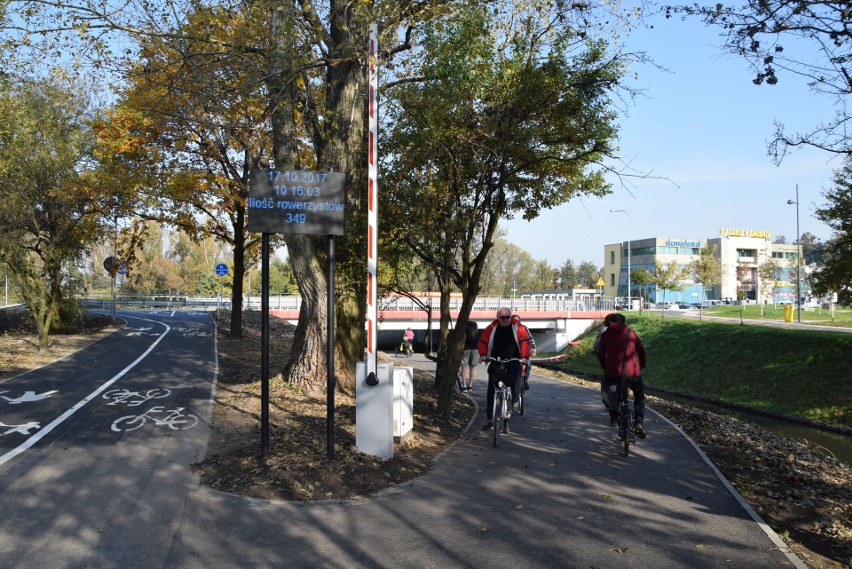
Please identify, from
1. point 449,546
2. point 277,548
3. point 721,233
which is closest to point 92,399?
point 277,548

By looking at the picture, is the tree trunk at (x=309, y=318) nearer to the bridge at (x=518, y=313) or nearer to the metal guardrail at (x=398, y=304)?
the metal guardrail at (x=398, y=304)

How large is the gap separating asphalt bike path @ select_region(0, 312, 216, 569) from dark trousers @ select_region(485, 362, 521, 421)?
4013 mm

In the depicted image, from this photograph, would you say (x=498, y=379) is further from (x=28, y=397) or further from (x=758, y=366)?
(x=758, y=366)

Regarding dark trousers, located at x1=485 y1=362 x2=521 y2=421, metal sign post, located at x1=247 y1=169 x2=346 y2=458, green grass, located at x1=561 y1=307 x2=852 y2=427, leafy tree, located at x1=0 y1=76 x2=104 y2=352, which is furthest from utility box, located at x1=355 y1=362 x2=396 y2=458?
green grass, located at x1=561 y1=307 x2=852 y2=427

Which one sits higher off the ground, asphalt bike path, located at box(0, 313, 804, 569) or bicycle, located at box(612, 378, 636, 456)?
bicycle, located at box(612, 378, 636, 456)

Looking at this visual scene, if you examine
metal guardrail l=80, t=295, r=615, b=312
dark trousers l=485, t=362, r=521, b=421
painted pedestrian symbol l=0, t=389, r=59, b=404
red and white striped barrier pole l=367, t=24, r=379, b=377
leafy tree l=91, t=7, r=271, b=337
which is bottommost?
painted pedestrian symbol l=0, t=389, r=59, b=404

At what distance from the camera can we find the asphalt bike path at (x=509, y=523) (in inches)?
195

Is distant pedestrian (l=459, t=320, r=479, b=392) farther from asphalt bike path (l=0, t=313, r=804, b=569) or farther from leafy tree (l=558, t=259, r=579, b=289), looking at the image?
leafy tree (l=558, t=259, r=579, b=289)

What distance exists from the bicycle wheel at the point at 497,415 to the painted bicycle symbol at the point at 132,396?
6257mm

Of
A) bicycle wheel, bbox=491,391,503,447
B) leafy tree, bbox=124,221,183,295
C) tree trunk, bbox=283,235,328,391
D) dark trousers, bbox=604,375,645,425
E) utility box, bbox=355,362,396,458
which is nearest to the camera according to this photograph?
utility box, bbox=355,362,396,458

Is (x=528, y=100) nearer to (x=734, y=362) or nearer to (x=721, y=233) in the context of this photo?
(x=734, y=362)

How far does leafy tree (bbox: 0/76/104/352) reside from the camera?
18422 millimetres

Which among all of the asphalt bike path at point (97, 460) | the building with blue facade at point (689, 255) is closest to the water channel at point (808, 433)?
the asphalt bike path at point (97, 460)

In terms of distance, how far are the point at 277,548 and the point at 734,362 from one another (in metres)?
26.2
